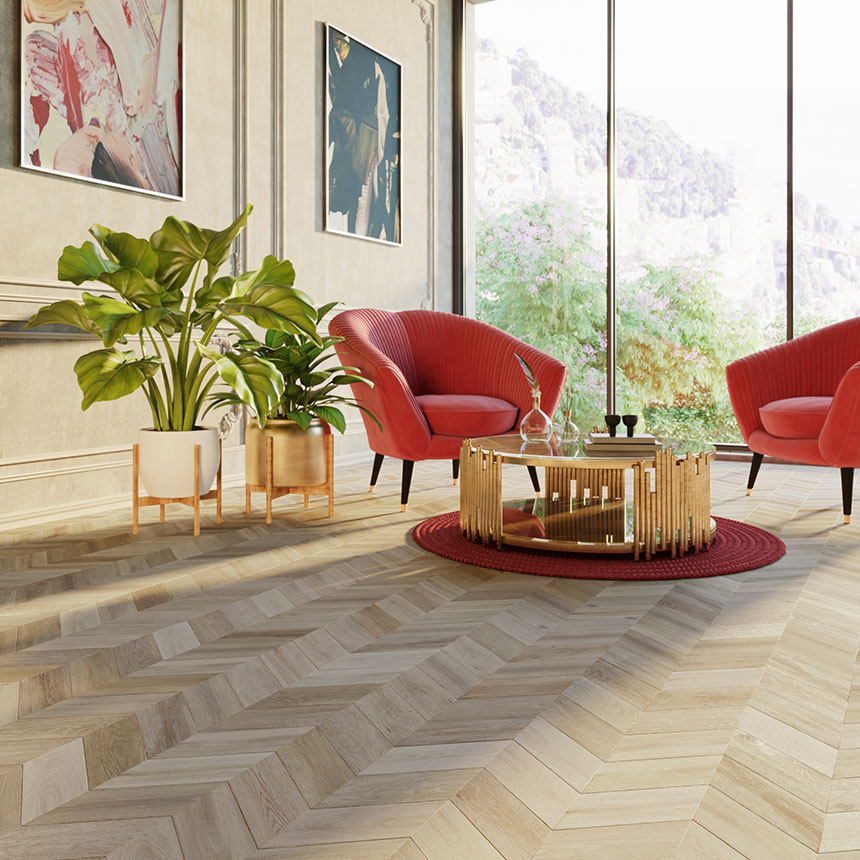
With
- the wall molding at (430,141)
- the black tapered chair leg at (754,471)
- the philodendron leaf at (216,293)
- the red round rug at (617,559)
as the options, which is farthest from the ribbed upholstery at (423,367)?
the wall molding at (430,141)

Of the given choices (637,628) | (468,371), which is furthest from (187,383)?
(637,628)

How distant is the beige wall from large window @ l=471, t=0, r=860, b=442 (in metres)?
0.76

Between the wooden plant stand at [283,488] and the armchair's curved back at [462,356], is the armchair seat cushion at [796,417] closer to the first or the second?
the armchair's curved back at [462,356]

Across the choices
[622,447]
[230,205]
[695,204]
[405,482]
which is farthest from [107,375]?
[695,204]

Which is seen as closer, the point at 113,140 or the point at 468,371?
the point at 113,140

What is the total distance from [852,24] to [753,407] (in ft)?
9.62

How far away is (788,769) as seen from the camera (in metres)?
1.28

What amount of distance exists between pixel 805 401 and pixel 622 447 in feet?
4.31

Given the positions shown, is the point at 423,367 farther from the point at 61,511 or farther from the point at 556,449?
the point at 61,511

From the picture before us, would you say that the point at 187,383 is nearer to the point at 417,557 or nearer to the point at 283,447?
the point at 283,447

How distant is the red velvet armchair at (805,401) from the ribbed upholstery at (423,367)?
0.90 m

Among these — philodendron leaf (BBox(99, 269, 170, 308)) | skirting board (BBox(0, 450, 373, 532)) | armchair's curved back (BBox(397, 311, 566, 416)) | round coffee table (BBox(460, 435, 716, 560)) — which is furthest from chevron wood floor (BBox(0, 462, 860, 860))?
armchair's curved back (BBox(397, 311, 566, 416))

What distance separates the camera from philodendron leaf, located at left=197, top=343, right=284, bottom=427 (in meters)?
2.84

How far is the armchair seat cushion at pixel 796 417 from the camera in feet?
10.9
